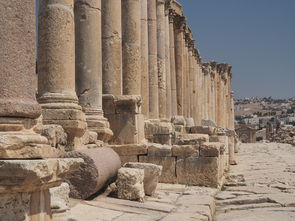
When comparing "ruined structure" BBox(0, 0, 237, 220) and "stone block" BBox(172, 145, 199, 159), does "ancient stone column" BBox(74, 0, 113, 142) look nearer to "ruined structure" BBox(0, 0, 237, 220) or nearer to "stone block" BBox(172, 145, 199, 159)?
"ruined structure" BBox(0, 0, 237, 220)

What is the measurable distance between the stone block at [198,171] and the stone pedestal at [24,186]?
740 centimetres

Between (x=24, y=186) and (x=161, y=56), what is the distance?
17.6m

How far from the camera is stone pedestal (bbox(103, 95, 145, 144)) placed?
12.4m

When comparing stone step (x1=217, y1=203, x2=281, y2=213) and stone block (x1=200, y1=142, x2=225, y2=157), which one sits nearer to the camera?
stone step (x1=217, y1=203, x2=281, y2=213)

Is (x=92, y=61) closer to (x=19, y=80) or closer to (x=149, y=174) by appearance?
(x=149, y=174)

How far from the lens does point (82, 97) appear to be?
460 inches

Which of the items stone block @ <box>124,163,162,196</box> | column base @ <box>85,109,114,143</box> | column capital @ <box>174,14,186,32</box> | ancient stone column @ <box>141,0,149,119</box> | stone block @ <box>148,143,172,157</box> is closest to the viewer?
stone block @ <box>124,163,162,196</box>

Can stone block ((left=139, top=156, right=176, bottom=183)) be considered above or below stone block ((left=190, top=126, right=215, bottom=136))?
below

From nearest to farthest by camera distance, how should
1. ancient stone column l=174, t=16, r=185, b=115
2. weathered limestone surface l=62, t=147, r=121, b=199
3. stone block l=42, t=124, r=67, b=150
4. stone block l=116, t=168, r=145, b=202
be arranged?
weathered limestone surface l=62, t=147, r=121, b=199
stone block l=42, t=124, r=67, b=150
stone block l=116, t=168, r=145, b=202
ancient stone column l=174, t=16, r=185, b=115

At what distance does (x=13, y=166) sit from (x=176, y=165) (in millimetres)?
7910

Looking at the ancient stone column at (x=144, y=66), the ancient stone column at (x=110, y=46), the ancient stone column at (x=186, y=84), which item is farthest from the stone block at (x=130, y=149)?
the ancient stone column at (x=186, y=84)

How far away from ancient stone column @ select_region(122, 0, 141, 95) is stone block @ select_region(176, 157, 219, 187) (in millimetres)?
3971

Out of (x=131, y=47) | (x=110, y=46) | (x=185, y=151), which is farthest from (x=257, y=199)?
(x=131, y=47)

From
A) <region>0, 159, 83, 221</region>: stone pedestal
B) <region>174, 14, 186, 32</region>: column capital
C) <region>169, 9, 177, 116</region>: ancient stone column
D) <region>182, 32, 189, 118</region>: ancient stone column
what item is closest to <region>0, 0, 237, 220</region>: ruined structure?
<region>0, 159, 83, 221</region>: stone pedestal
